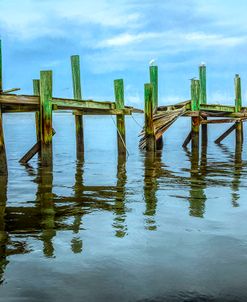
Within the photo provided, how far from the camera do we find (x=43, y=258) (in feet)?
16.2

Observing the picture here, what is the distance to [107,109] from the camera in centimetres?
1684

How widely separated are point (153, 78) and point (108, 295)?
16.0m

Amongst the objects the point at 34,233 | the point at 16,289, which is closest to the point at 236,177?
the point at 34,233

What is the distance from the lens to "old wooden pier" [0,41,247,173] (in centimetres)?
1286

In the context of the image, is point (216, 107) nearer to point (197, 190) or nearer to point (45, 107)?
point (45, 107)

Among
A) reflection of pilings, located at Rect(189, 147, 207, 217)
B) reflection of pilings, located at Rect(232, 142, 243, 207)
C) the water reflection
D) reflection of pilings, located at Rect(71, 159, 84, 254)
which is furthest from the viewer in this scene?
reflection of pilings, located at Rect(232, 142, 243, 207)

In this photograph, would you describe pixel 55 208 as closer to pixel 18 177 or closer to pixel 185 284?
pixel 185 284

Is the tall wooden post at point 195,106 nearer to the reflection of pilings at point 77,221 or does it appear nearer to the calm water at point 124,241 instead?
the reflection of pilings at point 77,221

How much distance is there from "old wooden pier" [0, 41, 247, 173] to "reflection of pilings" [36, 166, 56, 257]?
122cm

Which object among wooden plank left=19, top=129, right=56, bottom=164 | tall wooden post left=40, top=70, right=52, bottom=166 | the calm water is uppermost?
tall wooden post left=40, top=70, right=52, bottom=166

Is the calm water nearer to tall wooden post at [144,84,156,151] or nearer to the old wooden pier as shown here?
the old wooden pier

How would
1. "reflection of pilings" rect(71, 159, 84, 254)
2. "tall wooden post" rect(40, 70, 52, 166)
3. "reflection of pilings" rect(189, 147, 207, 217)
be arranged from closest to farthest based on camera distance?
"reflection of pilings" rect(71, 159, 84, 254) → "reflection of pilings" rect(189, 147, 207, 217) → "tall wooden post" rect(40, 70, 52, 166)

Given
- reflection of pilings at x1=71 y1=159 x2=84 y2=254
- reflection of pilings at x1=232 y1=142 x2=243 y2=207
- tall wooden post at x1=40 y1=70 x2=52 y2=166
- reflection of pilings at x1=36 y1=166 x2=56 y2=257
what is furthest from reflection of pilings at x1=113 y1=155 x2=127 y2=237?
tall wooden post at x1=40 y1=70 x2=52 y2=166

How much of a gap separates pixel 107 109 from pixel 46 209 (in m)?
9.69
